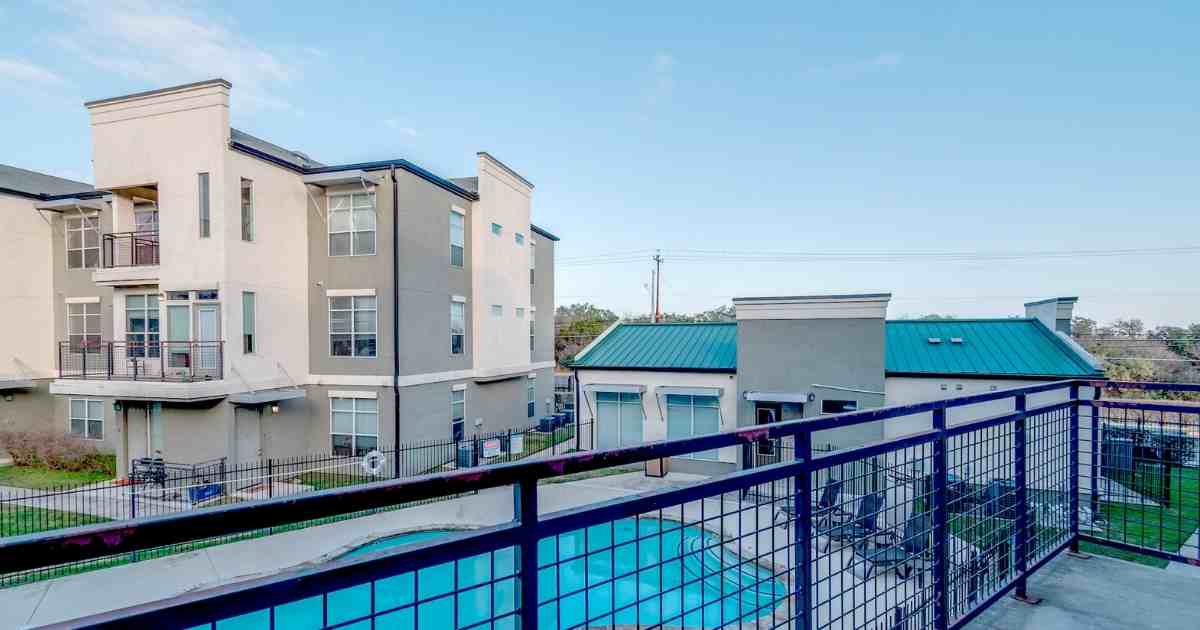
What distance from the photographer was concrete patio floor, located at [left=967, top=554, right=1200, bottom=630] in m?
2.99

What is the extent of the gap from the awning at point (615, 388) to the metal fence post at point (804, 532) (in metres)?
12.5

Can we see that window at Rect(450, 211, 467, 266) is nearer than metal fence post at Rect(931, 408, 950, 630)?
No

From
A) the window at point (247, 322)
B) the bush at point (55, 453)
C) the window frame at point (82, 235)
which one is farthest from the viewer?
the window frame at point (82, 235)

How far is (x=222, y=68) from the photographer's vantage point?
13.1 meters

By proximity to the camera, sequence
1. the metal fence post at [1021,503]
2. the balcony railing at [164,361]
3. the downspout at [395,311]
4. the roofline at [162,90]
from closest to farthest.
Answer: the metal fence post at [1021,503], the roofline at [162,90], the balcony railing at [164,361], the downspout at [395,311]

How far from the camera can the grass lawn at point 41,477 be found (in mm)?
12875

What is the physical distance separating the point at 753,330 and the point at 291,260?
1212cm

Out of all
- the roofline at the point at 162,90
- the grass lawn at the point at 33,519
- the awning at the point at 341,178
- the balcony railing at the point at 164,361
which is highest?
the roofline at the point at 162,90

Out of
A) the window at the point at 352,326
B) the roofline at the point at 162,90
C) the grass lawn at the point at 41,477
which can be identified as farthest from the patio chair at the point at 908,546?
the grass lawn at the point at 41,477

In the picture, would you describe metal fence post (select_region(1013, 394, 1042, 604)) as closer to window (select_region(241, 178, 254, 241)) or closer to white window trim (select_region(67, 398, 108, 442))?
window (select_region(241, 178, 254, 241))

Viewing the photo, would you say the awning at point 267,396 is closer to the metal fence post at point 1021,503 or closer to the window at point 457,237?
the window at point 457,237

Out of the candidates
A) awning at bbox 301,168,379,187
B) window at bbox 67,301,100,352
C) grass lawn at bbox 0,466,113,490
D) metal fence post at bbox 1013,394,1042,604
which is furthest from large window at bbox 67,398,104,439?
metal fence post at bbox 1013,394,1042,604

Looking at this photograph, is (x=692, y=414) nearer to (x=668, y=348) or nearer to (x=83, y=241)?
(x=668, y=348)

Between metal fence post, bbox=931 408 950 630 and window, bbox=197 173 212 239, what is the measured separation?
14532mm
